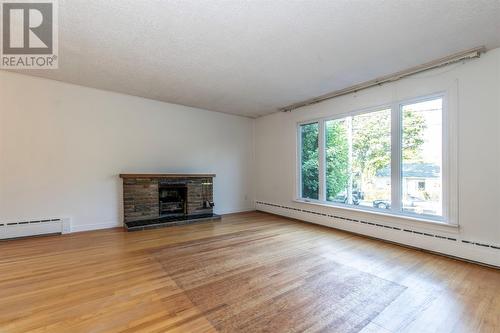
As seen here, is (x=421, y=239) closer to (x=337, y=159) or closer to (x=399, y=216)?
(x=399, y=216)

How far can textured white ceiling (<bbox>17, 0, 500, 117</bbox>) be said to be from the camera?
2201 mm

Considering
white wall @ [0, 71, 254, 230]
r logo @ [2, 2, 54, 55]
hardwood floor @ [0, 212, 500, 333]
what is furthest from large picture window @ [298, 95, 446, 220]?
r logo @ [2, 2, 54, 55]

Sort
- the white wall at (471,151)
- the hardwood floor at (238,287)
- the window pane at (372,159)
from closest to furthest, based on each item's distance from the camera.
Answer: the hardwood floor at (238,287) < the white wall at (471,151) < the window pane at (372,159)

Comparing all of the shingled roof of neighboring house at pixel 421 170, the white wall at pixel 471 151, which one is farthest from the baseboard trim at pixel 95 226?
the shingled roof of neighboring house at pixel 421 170

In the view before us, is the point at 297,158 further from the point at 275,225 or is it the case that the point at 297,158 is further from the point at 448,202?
the point at 448,202

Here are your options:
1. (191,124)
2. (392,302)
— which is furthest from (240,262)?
(191,124)

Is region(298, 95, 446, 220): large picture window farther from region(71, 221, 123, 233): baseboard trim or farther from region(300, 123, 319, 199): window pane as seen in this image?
region(71, 221, 123, 233): baseboard trim

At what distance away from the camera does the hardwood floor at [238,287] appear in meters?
1.83

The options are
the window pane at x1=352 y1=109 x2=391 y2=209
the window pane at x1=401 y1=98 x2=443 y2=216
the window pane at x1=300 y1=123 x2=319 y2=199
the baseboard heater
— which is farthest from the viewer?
the window pane at x1=300 y1=123 x2=319 y2=199

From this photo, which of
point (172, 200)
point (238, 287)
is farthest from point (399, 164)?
point (172, 200)

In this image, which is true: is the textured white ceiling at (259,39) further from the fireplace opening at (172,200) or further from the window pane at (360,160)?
the fireplace opening at (172,200)

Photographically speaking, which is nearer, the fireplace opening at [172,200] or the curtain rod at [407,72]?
the curtain rod at [407,72]

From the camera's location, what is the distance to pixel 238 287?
2.37 m

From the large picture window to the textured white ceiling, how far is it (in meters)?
0.82
